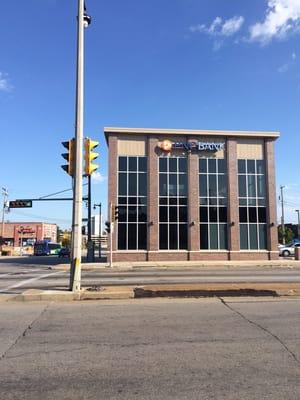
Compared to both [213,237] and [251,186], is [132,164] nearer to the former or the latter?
[213,237]

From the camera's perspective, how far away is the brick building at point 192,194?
1508 inches

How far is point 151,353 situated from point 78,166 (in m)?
8.21

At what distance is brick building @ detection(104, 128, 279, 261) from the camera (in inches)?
1508

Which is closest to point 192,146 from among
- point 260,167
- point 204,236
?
point 260,167

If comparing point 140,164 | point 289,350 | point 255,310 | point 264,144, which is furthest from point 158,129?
point 289,350

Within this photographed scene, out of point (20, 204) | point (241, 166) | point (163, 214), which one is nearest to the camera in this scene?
point (163, 214)

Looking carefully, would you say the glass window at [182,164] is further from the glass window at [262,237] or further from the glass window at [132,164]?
the glass window at [262,237]

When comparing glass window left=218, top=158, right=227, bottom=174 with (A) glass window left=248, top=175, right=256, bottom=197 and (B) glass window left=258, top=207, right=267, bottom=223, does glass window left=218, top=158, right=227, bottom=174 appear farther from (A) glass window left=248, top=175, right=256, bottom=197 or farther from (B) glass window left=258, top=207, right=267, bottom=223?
(B) glass window left=258, top=207, right=267, bottom=223

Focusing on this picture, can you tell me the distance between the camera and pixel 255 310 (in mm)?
10484

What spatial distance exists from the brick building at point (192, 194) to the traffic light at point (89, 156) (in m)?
23.9

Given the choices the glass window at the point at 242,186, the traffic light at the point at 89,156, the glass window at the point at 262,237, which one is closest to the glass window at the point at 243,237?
the glass window at the point at 262,237

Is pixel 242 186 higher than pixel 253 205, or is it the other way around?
pixel 242 186

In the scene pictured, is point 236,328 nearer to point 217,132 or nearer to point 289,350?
point 289,350

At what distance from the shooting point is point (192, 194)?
3916 centimetres
